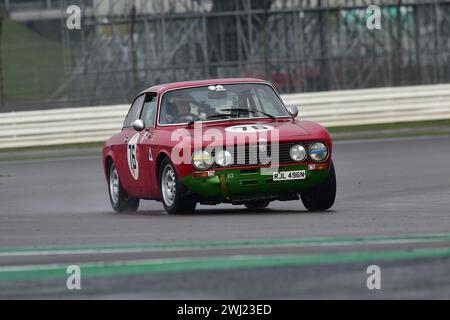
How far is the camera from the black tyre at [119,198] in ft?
44.7

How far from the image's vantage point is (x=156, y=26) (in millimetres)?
41719

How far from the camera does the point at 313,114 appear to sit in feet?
89.9

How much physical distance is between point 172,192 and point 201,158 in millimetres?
677

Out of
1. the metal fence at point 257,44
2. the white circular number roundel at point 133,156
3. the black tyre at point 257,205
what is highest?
the metal fence at point 257,44

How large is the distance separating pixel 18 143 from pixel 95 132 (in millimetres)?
1734

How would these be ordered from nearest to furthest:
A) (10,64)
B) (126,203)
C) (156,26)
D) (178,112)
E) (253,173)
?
1. (253,173)
2. (178,112)
3. (126,203)
4. (156,26)
5. (10,64)

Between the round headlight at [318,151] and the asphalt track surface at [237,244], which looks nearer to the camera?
the asphalt track surface at [237,244]

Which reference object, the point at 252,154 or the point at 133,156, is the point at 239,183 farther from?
the point at 133,156

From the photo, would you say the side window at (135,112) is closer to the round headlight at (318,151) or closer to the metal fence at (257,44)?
the round headlight at (318,151)


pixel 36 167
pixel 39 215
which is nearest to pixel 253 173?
pixel 39 215

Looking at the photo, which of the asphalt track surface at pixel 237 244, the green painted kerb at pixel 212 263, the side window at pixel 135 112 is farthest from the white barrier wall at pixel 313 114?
the green painted kerb at pixel 212 263

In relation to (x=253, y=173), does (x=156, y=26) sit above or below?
above

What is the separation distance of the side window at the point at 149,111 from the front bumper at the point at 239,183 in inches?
59.2

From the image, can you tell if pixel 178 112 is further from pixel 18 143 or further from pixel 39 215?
pixel 18 143
